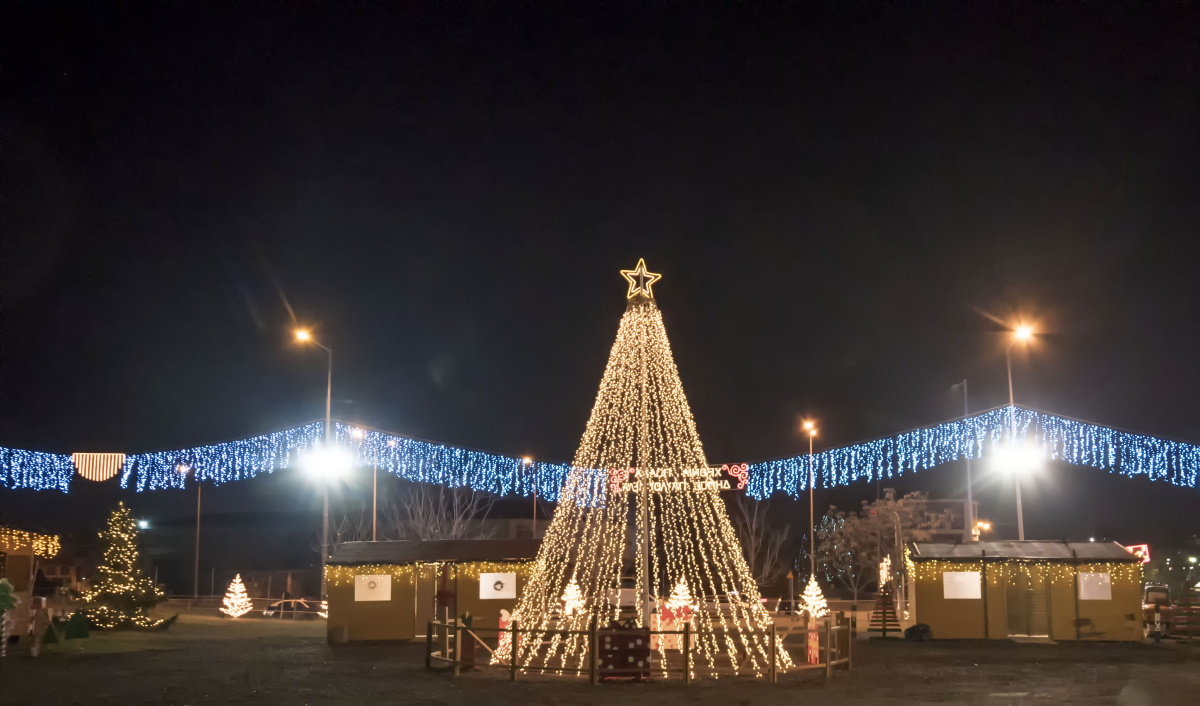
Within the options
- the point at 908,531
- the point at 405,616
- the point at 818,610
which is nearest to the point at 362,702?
the point at 405,616

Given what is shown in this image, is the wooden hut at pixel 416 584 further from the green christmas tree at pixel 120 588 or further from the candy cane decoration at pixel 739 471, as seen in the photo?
the candy cane decoration at pixel 739 471

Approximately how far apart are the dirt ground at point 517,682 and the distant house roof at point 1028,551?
438 centimetres

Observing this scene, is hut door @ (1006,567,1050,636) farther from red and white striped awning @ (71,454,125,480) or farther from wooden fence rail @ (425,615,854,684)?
red and white striped awning @ (71,454,125,480)

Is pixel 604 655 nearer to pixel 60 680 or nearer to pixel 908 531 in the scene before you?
pixel 60 680

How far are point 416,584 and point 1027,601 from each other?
17730mm

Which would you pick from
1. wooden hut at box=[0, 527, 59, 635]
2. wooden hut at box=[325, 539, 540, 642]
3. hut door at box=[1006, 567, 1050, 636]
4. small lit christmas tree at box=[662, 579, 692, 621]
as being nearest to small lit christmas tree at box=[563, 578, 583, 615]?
small lit christmas tree at box=[662, 579, 692, 621]

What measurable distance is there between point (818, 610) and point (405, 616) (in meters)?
13.1

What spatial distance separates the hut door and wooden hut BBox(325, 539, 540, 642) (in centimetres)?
1396

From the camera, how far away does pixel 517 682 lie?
57.1 feet

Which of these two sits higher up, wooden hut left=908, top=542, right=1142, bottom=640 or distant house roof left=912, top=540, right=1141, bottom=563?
distant house roof left=912, top=540, right=1141, bottom=563

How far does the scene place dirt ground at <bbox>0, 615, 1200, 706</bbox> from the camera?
15.2 meters

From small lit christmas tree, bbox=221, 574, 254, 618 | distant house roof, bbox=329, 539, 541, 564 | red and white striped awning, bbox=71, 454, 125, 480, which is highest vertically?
red and white striped awning, bbox=71, 454, 125, 480

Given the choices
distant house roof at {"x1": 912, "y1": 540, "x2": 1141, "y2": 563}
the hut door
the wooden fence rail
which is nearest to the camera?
the wooden fence rail

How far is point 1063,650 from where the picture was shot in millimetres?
25078
